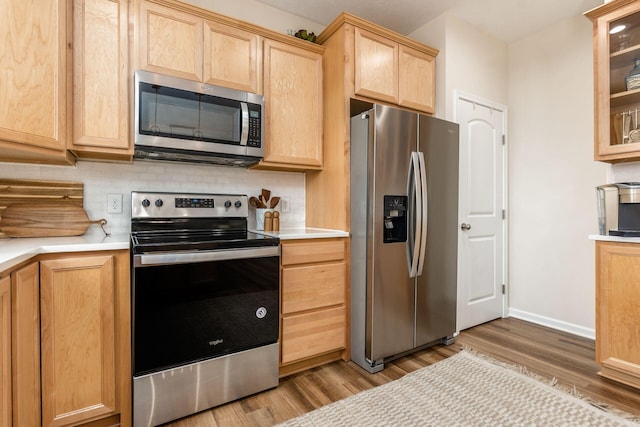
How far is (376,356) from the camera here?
2135mm

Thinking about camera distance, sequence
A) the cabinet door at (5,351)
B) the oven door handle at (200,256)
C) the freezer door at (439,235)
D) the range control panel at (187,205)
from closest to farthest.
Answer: the cabinet door at (5,351)
the oven door handle at (200,256)
the range control panel at (187,205)
the freezer door at (439,235)

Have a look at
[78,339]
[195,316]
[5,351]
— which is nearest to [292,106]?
[195,316]

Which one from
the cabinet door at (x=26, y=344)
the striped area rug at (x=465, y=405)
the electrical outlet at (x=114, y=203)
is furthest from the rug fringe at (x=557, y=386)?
the electrical outlet at (x=114, y=203)

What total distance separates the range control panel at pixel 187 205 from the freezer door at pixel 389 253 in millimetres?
994

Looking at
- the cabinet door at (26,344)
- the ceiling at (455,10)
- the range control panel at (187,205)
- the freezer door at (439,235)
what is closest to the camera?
the cabinet door at (26,344)

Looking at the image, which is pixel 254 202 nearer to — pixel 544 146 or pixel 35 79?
pixel 35 79

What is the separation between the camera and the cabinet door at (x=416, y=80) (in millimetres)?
2582

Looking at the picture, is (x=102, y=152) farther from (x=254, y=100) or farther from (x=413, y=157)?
(x=413, y=157)

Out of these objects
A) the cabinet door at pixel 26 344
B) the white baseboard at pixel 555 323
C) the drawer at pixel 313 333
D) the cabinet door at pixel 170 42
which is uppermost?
the cabinet door at pixel 170 42

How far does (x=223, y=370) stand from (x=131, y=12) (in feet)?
6.96

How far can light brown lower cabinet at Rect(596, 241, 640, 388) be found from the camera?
1.91m

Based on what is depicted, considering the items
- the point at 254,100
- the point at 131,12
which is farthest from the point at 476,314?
the point at 131,12

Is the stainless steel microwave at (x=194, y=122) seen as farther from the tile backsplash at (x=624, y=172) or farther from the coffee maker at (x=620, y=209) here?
the tile backsplash at (x=624, y=172)

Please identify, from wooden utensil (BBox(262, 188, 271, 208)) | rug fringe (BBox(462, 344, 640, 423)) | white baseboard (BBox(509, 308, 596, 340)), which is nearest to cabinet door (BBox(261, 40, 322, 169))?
Result: wooden utensil (BBox(262, 188, 271, 208))
